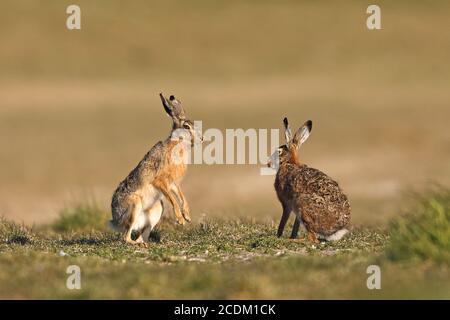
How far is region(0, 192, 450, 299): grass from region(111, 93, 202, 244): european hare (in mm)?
426

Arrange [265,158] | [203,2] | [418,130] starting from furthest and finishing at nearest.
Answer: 1. [203,2]
2. [418,130]
3. [265,158]

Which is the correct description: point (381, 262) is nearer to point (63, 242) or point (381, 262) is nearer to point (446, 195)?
point (446, 195)

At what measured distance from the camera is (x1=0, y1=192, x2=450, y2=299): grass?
1292 cm

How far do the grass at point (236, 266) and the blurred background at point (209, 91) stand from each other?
4034mm

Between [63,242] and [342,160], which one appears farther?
[342,160]

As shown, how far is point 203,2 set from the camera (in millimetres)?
64875

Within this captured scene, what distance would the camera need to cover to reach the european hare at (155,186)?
56.6 feet

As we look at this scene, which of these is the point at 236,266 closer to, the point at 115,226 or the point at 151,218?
the point at 151,218

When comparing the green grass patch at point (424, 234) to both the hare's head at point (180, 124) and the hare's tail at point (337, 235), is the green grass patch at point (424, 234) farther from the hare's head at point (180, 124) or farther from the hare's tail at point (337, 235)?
the hare's head at point (180, 124)

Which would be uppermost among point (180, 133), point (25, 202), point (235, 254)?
point (180, 133)

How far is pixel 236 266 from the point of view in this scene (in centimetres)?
1461
